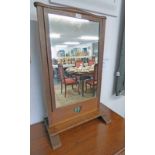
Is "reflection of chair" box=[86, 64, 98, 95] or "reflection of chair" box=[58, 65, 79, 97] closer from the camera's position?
"reflection of chair" box=[58, 65, 79, 97]

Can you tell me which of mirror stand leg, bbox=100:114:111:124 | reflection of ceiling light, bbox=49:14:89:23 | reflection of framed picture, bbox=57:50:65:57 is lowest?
mirror stand leg, bbox=100:114:111:124

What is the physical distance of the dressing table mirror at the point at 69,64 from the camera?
2.26ft

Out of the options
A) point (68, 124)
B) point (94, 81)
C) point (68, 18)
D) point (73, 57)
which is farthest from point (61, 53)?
point (68, 124)

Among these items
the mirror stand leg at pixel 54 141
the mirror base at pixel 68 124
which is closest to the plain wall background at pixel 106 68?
the mirror base at pixel 68 124

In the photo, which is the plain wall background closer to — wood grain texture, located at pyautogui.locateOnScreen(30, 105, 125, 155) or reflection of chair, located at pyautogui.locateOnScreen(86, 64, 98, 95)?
wood grain texture, located at pyautogui.locateOnScreen(30, 105, 125, 155)

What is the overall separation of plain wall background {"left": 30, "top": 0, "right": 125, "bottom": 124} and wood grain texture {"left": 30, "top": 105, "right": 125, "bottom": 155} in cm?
15

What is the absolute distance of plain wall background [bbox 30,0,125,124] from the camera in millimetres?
849

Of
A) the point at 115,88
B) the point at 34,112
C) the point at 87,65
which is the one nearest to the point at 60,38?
the point at 87,65

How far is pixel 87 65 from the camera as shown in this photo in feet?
2.93

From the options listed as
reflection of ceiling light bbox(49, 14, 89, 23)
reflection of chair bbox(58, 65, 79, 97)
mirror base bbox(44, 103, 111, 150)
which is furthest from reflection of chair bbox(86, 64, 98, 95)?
reflection of ceiling light bbox(49, 14, 89, 23)

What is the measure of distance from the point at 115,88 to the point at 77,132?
715mm

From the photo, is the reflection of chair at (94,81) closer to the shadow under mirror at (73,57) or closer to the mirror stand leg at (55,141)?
the shadow under mirror at (73,57)
